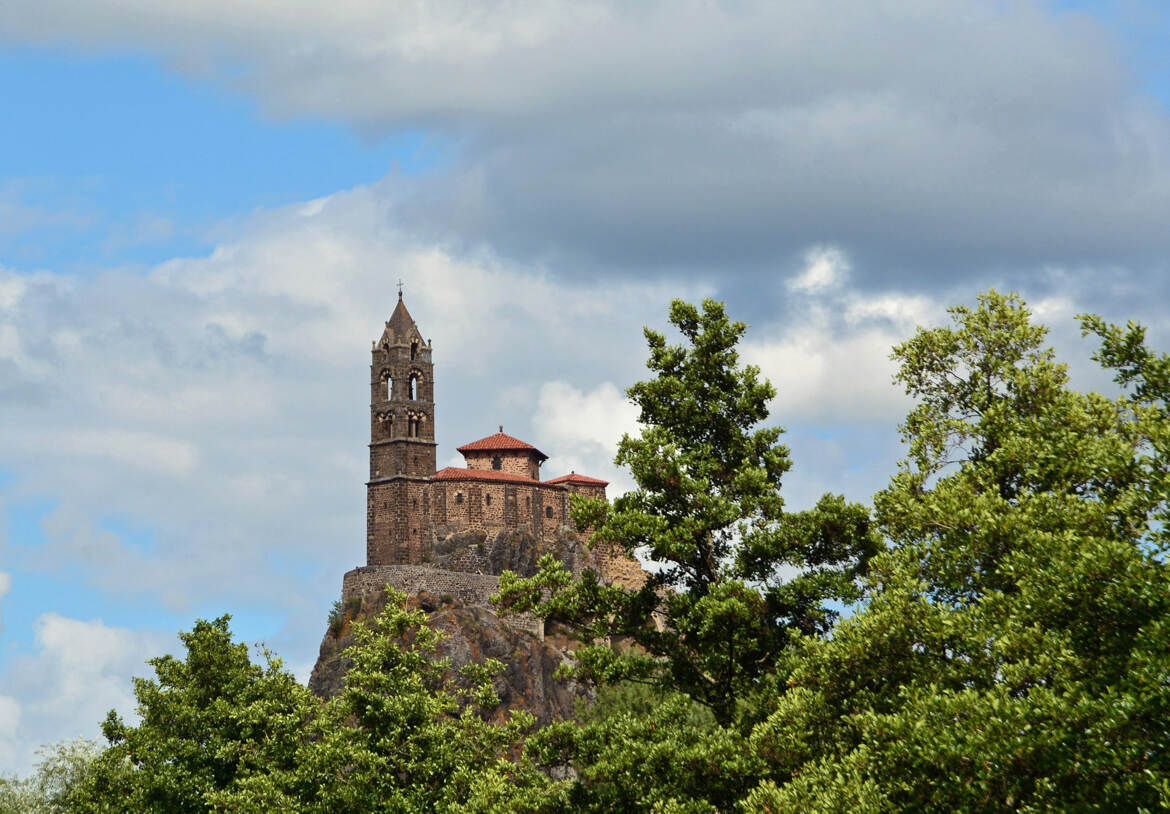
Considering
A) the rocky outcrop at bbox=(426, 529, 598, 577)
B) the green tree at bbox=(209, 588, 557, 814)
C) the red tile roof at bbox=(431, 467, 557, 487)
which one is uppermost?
the red tile roof at bbox=(431, 467, 557, 487)

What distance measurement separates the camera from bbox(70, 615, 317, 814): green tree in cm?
5097

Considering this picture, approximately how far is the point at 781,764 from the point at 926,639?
4734 mm

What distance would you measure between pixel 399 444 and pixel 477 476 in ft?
24.8

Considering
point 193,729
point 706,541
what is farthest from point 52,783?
point 706,541

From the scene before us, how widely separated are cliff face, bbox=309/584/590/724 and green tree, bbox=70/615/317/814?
1234 inches

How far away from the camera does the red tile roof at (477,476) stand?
117 meters

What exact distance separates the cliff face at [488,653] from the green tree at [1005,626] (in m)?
60.0

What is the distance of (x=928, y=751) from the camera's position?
22.8m

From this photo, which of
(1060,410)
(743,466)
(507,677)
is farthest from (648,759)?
(507,677)

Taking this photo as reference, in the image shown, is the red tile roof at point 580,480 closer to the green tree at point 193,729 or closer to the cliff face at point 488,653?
the cliff face at point 488,653

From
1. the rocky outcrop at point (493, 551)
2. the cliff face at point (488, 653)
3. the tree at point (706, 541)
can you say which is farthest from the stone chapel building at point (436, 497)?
the tree at point (706, 541)

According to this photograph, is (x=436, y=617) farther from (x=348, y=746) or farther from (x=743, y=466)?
(x=743, y=466)

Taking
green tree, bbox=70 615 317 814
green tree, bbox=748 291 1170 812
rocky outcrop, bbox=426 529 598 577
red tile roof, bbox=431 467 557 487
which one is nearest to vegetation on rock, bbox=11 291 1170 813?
green tree, bbox=748 291 1170 812

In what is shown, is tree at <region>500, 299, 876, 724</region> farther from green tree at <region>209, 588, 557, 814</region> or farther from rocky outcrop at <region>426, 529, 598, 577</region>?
rocky outcrop at <region>426, 529, 598, 577</region>
